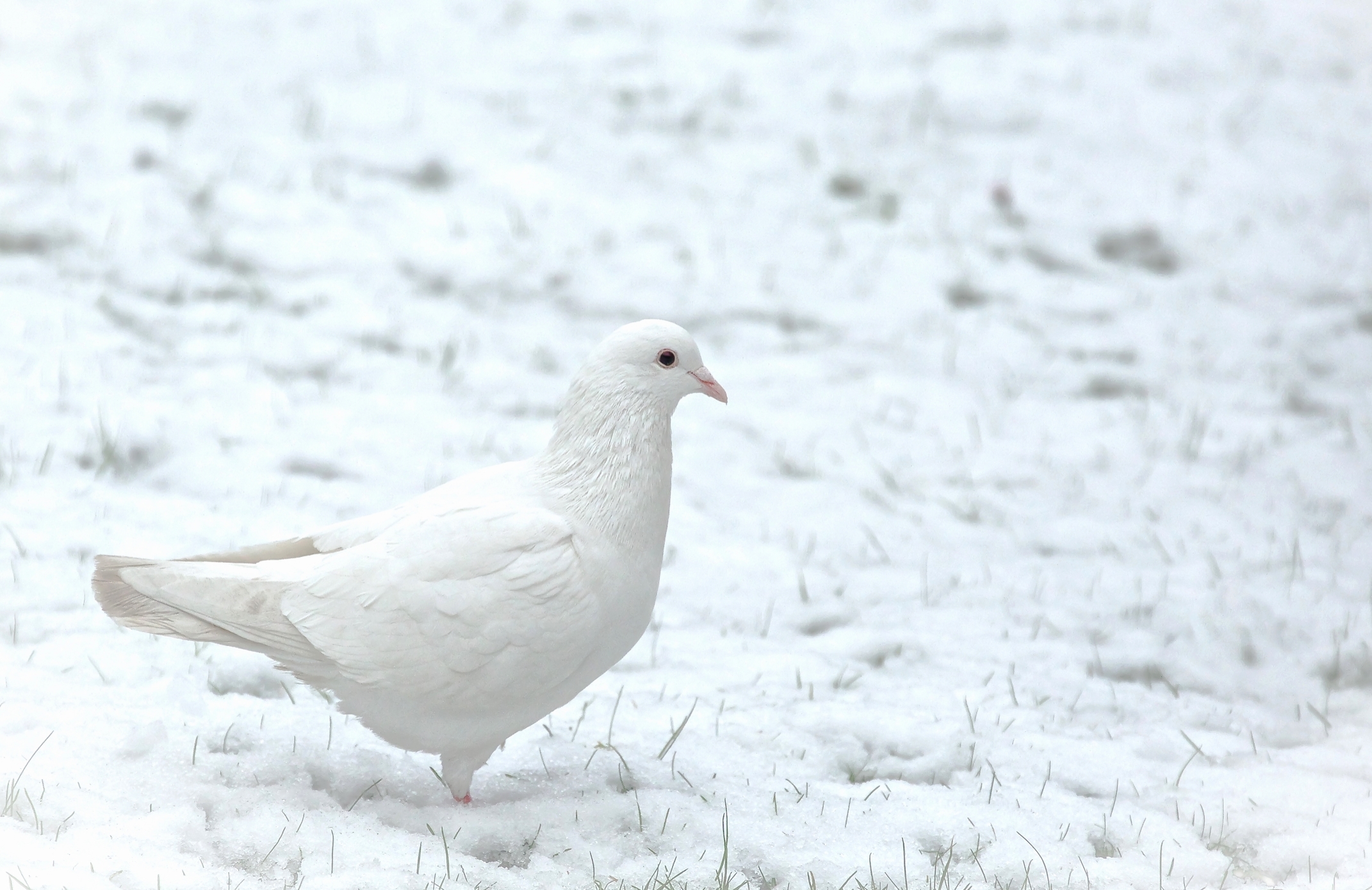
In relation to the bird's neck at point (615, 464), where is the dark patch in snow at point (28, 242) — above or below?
above

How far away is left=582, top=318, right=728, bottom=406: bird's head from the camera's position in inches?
113

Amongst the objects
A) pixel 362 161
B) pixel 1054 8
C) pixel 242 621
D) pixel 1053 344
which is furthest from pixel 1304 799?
pixel 1054 8

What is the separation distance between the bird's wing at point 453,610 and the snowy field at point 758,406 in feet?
1.20

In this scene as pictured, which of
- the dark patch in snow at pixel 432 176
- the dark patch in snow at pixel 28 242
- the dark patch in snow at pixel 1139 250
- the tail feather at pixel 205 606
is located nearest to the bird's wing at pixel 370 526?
the tail feather at pixel 205 606

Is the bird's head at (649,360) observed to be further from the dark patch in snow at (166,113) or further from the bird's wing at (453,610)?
the dark patch in snow at (166,113)

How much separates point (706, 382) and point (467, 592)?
77 cm

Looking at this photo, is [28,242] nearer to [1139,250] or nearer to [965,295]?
[965,295]

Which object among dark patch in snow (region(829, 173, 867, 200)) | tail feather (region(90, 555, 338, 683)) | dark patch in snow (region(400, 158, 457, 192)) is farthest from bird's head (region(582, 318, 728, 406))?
dark patch in snow (region(829, 173, 867, 200))

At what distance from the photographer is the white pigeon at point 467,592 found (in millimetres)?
2615

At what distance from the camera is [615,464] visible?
285 cm

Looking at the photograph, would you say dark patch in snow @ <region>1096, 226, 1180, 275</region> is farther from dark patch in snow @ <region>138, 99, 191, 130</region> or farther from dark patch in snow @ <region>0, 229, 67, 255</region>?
dark patch in snow @ <region>0, 229, 67, 255</region>

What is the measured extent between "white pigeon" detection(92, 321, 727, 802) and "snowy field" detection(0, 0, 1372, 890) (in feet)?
0.93

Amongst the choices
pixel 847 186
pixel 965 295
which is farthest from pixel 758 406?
pixel 847 186

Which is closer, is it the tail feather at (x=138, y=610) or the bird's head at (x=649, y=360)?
the tail feather at (x=138, y=610)
